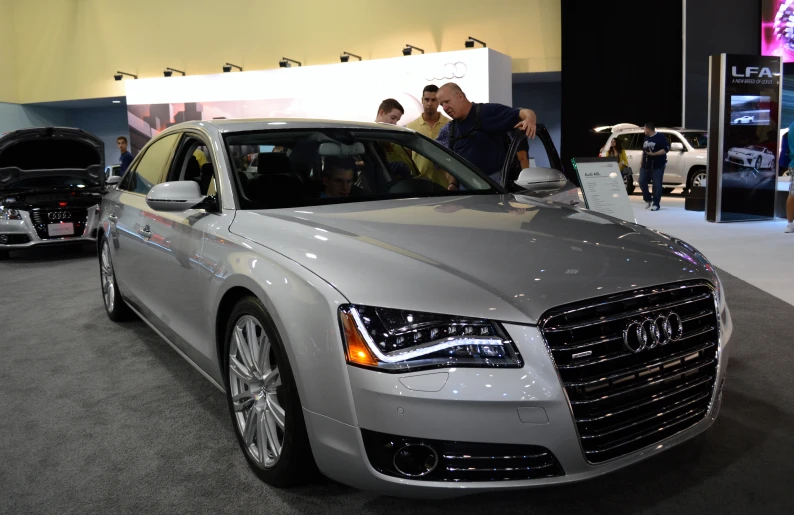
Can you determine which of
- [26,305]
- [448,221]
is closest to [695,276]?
[448,221]

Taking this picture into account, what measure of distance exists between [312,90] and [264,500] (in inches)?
552

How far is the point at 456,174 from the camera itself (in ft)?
10.7

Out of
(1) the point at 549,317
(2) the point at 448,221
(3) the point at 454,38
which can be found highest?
(3) the point at 454,38

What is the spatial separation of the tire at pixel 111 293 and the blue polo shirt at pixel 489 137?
237 cm

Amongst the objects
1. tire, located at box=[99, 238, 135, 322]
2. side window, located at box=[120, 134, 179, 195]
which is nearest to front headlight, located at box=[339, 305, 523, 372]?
side window, located at box=[120, 134, 179, 195]

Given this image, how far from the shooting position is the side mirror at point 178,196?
260 cm

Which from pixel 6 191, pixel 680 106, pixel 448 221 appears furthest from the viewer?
pixel 680 106

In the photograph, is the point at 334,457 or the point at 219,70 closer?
the point at 334,457

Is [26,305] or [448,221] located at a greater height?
[448,221]

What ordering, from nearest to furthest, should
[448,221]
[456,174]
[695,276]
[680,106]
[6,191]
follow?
[695,276]
[448,221]
[456,174]
[6,191]
[680,106]

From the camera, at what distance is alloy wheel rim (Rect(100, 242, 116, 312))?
175 inches

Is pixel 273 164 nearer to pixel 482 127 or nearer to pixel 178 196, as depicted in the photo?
pixel 178 196

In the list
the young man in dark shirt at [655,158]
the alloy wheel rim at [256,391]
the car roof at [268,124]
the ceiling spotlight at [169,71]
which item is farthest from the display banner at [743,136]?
the ceiling spotlight at [169,71]

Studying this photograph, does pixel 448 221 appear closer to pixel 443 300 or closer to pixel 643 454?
pixel 443 300
